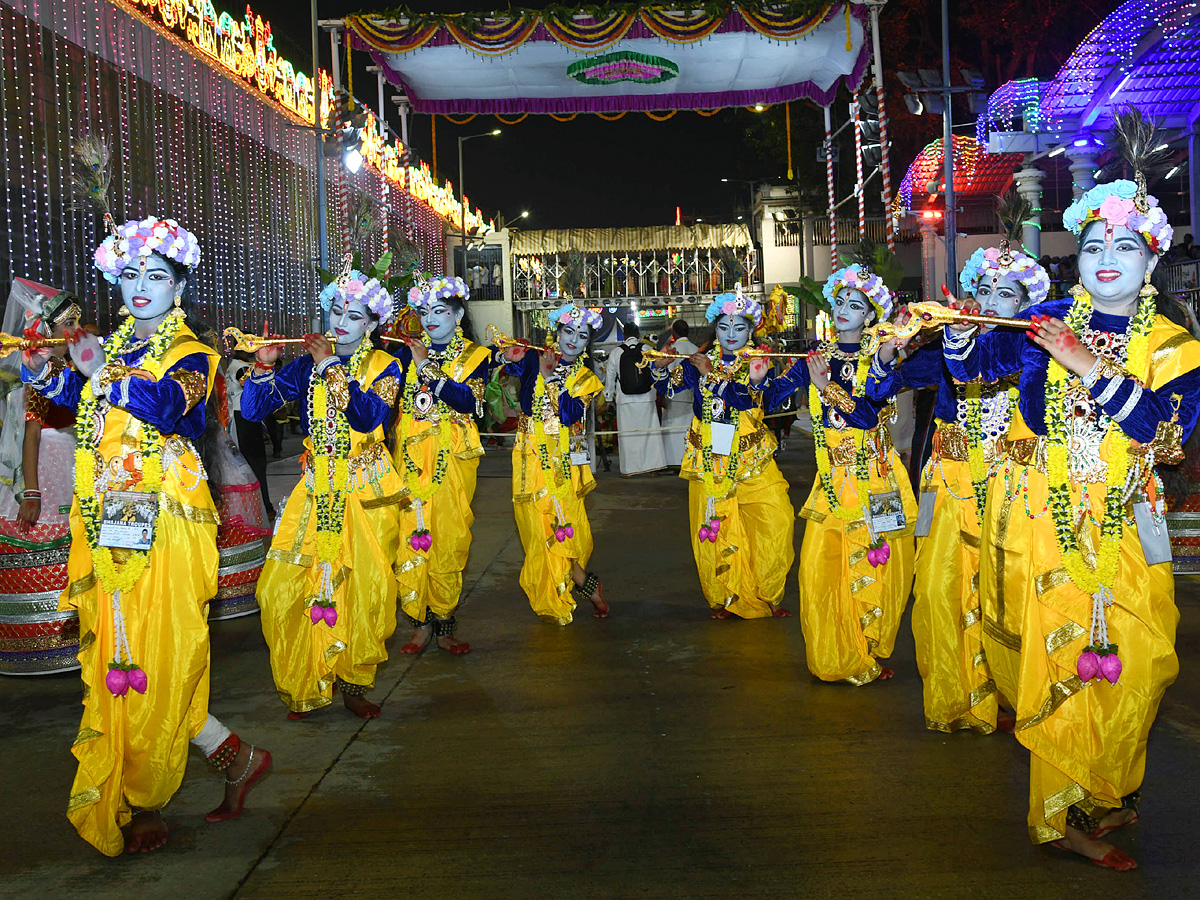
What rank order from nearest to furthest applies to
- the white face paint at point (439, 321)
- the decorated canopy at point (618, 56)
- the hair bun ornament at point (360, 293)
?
the hair bun ornament at point (360, 293)
the white face paint at point (439, 321)
the decorated canopy at point (618, 56)

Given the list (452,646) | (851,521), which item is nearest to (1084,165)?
(851,521)

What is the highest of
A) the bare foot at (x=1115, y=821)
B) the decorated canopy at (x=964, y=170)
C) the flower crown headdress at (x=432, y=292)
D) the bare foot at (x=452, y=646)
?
the decorated canopy at (x=964, y=170)

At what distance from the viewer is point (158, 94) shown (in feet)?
44.4

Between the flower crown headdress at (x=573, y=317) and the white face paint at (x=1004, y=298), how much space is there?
293 cm

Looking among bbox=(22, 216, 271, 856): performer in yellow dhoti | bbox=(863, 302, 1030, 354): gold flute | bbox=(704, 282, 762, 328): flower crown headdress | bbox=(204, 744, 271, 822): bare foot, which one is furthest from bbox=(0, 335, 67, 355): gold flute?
bbox=(704, 282, 762, 328): flower crown headdress

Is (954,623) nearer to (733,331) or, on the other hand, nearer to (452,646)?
(733,331)

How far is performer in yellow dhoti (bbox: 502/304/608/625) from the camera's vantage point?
20.8 ft

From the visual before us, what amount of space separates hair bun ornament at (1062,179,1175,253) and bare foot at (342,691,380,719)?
3.27 m

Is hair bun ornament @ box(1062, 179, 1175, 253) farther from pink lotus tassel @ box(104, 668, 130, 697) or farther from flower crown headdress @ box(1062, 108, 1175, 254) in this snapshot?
pink lotus tassel @ box(104, 668, 130, 697)

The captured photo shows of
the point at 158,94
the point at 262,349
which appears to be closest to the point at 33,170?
the point at 158,94

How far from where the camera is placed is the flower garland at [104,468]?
3.34 m

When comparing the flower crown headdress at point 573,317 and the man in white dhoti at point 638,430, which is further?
the man in white dhoti at point 638,430

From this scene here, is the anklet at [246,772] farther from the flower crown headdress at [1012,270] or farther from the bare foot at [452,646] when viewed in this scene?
the flower crown headdress at [1012,270]

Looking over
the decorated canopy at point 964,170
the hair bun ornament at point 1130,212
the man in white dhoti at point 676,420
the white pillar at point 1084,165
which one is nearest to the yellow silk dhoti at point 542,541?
the hair bun ornament at point 1130,212
